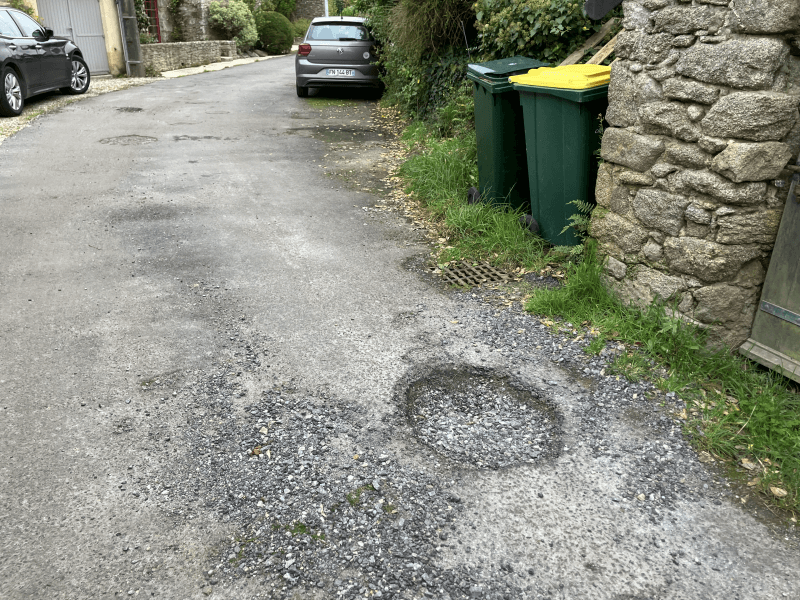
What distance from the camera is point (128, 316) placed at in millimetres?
4641

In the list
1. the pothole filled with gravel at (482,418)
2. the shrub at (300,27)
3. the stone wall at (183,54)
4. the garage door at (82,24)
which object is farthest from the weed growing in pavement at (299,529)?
the shrub at (300,27)

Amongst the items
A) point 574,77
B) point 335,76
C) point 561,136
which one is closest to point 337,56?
point 335,76

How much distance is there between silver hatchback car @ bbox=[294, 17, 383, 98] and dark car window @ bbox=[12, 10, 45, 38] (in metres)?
4.92

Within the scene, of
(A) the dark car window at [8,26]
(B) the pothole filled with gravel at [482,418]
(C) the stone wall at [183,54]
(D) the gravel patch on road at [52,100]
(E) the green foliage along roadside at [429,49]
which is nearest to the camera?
(B) the pothole filled with gravel at [482,418]

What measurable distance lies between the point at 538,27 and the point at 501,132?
187 cm

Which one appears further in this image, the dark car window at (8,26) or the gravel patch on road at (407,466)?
the dark car window at (8,26)

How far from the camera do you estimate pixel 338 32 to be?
1380cm

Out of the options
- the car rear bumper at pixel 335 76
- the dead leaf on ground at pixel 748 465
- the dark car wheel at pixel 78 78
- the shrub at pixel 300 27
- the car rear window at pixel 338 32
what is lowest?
the dead leaf on ground at pixel 748 465

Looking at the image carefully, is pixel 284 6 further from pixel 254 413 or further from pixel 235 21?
pixel 254 413

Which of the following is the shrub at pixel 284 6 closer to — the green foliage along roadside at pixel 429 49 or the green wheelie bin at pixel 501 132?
the green foliage along roadside at pixel 429 49

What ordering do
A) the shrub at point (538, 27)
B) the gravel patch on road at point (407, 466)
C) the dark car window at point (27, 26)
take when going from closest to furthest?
the gravel patch on road at point (407, 466) → the shrub at point (538, 27) → the dark car window at point (27, 26)

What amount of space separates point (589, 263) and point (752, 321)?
3.99 ft

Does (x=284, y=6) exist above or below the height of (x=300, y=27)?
above

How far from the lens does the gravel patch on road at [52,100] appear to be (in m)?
10.8
